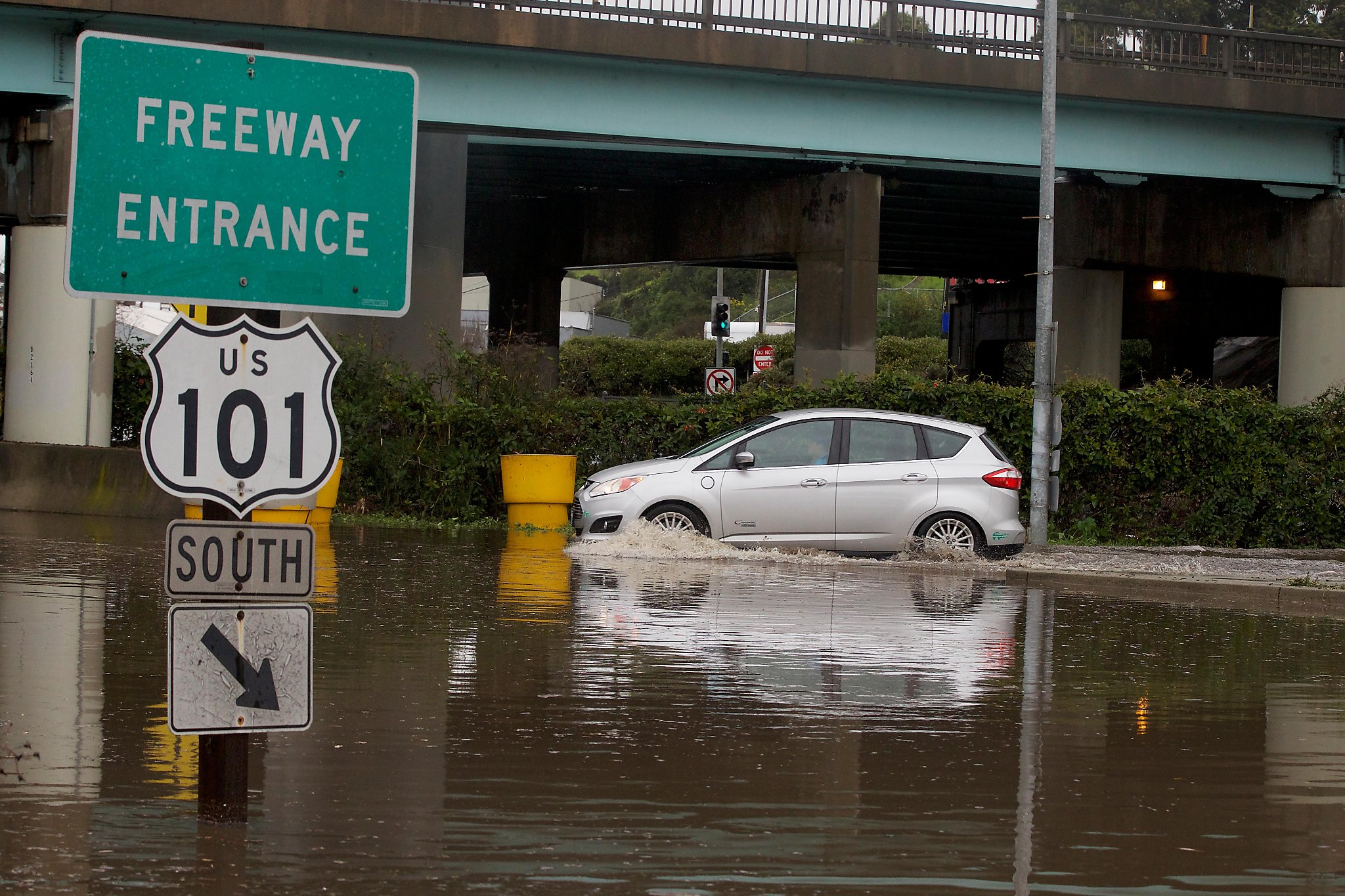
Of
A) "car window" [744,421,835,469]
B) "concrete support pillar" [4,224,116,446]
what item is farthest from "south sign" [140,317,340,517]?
"concrete support pillar" [4,224,116,446]

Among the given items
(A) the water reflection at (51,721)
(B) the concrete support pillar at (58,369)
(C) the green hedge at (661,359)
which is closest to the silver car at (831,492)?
(A) the water reflection at (51,721)

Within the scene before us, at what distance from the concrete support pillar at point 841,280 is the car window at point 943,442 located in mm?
9995

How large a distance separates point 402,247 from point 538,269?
110 ft

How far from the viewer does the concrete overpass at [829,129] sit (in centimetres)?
2133

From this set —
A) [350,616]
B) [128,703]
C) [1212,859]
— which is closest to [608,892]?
[1212,859]

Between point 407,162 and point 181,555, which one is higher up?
point 407,162

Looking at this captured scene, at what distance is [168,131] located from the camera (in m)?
5.01

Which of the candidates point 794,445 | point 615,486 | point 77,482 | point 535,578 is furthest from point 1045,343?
point 77,482

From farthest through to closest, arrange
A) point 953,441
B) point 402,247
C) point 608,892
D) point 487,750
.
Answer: point 953,441 < point 487,750 < point 402,247 < point 608,892

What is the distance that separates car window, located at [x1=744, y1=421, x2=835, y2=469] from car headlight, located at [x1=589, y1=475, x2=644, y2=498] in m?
1.22

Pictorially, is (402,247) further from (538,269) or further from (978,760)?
(538,269)

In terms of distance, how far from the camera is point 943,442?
15539mm

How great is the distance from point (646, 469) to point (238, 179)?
415 inches

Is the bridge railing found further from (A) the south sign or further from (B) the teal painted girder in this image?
(A) the south sign
